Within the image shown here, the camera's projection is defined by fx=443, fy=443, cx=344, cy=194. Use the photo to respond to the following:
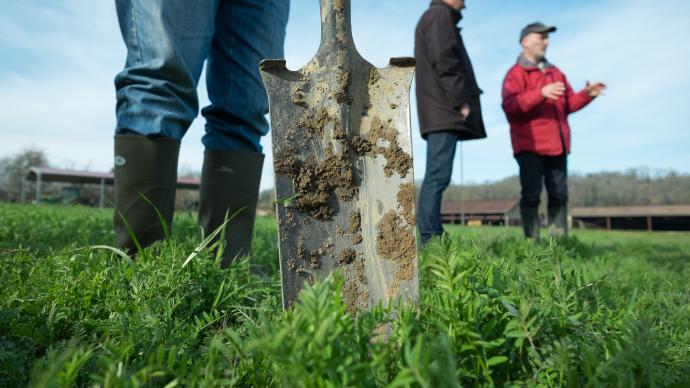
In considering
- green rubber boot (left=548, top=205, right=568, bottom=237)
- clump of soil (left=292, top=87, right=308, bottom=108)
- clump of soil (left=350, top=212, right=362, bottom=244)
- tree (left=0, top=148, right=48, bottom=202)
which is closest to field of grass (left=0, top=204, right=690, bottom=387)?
clump of soil (left=350, top=212, right=362, bottom=244)

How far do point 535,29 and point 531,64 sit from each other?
0.48 meters

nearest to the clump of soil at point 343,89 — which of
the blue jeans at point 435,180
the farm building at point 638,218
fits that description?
the blue jeans at point 435,180

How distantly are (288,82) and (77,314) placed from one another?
3.16 feet

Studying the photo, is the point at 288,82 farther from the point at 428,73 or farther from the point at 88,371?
the point at 428,73

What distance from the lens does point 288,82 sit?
1481 mm

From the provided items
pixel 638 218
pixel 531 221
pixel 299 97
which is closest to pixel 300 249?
pixel 299 97

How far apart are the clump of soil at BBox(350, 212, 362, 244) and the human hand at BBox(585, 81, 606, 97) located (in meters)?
4.46

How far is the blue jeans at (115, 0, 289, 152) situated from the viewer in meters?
1.82

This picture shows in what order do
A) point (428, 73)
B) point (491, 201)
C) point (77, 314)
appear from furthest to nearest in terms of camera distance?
1. point (491, 201)
2. point (428, 73)
3. point (77, 314)

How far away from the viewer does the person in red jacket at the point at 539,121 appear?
15.4ft

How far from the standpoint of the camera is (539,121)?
4.73m

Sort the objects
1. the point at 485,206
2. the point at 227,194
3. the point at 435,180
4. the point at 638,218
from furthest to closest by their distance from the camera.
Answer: the point at 485,206, the point at 638,218, the point at 435,180, the point at 227,194

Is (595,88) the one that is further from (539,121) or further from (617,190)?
(617,190)

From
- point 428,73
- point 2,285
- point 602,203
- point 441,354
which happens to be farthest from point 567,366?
point 602,203
